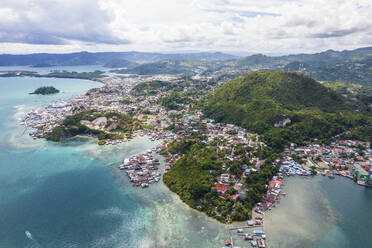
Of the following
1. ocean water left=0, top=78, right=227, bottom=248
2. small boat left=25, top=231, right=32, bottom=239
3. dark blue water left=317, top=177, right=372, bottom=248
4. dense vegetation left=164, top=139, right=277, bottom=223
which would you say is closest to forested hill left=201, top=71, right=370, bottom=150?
dark blue water left=317, top=177, right=372, bottom=248

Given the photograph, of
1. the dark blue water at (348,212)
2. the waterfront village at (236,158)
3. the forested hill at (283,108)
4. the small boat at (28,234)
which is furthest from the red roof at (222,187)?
A: the small boat at (28,234)

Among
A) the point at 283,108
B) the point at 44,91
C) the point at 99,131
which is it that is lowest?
the point at 99,131

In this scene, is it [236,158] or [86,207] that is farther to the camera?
[236,158]

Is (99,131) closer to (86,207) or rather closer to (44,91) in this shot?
(86,207)

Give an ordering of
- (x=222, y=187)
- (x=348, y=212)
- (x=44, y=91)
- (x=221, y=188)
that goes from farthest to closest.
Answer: (x=44, y=91)
(x=222, y=187)
(x=221, y=188)
(x=348, y=212)

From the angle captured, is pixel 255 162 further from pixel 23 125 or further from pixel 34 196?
pixel 23 125

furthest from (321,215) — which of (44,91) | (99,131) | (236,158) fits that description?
(44,91)

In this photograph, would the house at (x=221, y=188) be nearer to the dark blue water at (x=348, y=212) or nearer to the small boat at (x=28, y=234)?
the dark blue water at (x=348, y=212)
